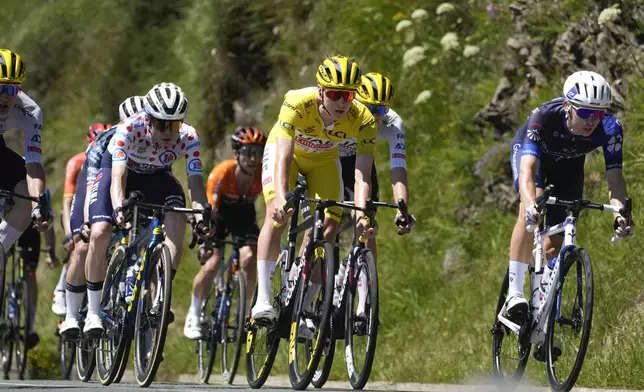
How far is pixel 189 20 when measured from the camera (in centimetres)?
2505

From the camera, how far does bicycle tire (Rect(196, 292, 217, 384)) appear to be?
1416cm

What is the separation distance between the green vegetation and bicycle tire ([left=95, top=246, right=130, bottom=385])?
3.09 m

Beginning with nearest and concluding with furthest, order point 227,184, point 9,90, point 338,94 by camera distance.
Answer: point 338,94 → point 9,90 → point 227,184

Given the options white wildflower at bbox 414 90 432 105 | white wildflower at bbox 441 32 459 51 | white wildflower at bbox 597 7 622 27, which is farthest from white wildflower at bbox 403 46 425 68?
white wildflower at bbox 597 7 622 27

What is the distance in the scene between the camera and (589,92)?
9.68 meters

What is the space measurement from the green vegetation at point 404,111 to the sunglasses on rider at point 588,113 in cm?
192

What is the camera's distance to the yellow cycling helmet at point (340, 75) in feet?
34.0

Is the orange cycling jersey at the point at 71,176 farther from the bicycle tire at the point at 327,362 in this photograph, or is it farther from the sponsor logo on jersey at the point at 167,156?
the bicycle tire at the point at 327,362

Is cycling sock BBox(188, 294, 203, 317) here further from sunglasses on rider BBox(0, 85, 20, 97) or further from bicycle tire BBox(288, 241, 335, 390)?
bicycle tire BBox(288, 241, 335, 390)

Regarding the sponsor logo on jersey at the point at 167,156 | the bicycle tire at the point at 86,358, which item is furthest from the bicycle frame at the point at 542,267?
the bicycle tire at the point at 86,358

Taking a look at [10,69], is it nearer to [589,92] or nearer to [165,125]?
[165,125]

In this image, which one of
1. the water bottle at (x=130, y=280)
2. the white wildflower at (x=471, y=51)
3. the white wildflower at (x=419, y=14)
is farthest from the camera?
the white wildflower at (x=419, y=14)

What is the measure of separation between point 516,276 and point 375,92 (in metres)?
2.87

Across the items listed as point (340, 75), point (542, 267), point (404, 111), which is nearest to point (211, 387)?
point (340, 75)
